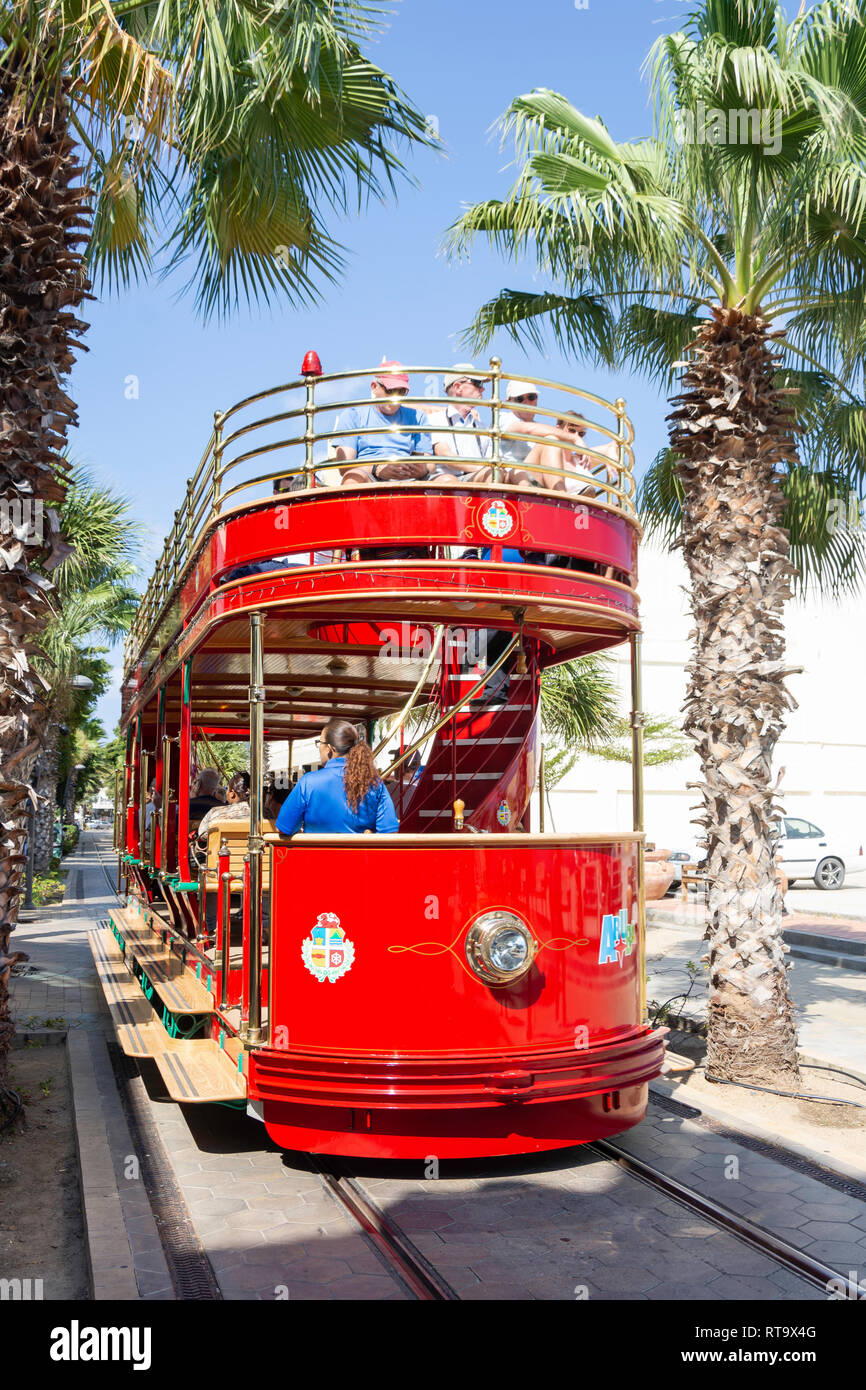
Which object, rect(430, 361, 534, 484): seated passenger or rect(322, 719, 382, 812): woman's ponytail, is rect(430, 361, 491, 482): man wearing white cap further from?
rect(322, 719, 382, 812): woman's ponytail

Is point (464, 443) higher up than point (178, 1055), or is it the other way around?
point (464, 443)

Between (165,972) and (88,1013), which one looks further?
(88,1013)

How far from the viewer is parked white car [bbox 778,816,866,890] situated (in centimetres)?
2325

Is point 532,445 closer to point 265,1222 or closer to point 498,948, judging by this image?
point 498,948

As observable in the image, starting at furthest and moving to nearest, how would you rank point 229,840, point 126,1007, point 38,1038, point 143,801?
point 143,801 < point 38,1038 < point 126,1007 < point 229,840

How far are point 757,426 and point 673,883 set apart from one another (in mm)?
17040

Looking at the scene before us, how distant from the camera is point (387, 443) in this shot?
5758 millimetres

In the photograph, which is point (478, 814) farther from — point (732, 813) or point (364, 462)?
point (364, 462)

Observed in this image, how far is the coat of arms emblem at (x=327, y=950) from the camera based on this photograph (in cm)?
505

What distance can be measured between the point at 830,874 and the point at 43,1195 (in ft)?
70.9

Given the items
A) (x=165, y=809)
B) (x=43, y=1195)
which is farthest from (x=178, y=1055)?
(x=165, y=809)

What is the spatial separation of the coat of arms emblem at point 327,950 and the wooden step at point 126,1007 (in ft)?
4.98

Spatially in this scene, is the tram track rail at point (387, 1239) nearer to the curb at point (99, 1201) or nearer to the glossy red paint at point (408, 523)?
the curb at point (99, 1201)

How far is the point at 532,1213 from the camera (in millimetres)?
4863
